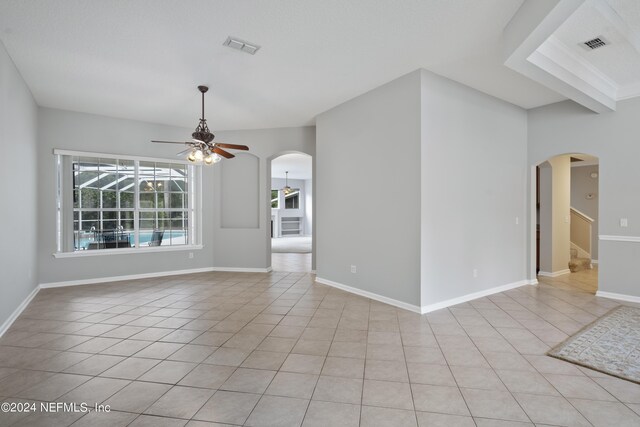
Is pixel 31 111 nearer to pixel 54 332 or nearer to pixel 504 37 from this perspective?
pixel 54 332

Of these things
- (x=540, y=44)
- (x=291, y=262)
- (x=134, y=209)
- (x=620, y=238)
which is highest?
(x=540, y=44)

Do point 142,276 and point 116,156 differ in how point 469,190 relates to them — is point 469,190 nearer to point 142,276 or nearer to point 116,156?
point 142,276

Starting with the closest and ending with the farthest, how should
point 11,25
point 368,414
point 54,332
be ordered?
point 368,414 < point 11,25 < point 54,332

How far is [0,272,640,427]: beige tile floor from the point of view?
197cm

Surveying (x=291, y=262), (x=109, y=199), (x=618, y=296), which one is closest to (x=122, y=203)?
(x=109, y=199)

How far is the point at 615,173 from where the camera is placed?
4512mm

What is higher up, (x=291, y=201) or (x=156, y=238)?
(x=291, y=201)

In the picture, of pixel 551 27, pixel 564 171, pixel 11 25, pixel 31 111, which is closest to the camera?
pixel 551 27

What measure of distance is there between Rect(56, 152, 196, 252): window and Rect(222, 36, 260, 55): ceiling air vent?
3.75 m

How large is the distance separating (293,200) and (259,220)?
893 centimetres

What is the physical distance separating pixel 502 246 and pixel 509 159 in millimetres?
1411

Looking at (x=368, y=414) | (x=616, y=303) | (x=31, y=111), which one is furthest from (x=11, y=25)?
(x=616, y=303)

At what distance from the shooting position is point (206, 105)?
514cm

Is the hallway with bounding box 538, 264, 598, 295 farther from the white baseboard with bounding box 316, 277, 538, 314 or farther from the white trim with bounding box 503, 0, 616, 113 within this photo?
the white trim with bounding box 503, 0, 616, 113
